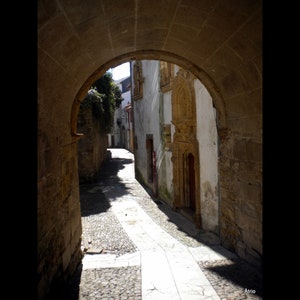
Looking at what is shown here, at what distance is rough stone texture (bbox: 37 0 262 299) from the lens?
→ 9.20 feet

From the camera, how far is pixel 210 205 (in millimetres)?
6461

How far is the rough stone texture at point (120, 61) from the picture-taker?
9.20ft

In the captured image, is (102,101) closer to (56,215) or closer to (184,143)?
(184,143)

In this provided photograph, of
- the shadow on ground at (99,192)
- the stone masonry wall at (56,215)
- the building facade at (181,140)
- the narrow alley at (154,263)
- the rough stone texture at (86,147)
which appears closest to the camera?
the stone masonry wall at (56,215)

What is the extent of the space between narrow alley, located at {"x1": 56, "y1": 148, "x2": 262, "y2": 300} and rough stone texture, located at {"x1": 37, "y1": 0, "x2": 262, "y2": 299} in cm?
55

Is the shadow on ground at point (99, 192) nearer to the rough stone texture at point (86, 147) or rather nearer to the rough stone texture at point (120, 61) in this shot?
the rough stone texture at point (86, 147)

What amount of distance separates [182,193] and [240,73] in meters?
5.48

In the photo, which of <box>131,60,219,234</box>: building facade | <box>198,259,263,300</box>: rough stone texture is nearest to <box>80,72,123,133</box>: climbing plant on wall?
<box>131,60,219,234</box>: building facade

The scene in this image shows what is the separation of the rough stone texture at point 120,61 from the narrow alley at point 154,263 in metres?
0.55

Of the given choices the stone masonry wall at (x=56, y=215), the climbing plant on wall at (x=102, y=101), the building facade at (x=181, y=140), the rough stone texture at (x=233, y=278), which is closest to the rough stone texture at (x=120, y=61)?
the stone masonry wall at (x=56, y=215)

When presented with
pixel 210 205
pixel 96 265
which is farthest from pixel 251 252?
pixel 96 265

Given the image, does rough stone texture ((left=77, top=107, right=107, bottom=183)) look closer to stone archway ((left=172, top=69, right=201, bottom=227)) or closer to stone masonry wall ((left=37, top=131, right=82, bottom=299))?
stone archway ((left=172, top=69, right=201, bottom=227))
